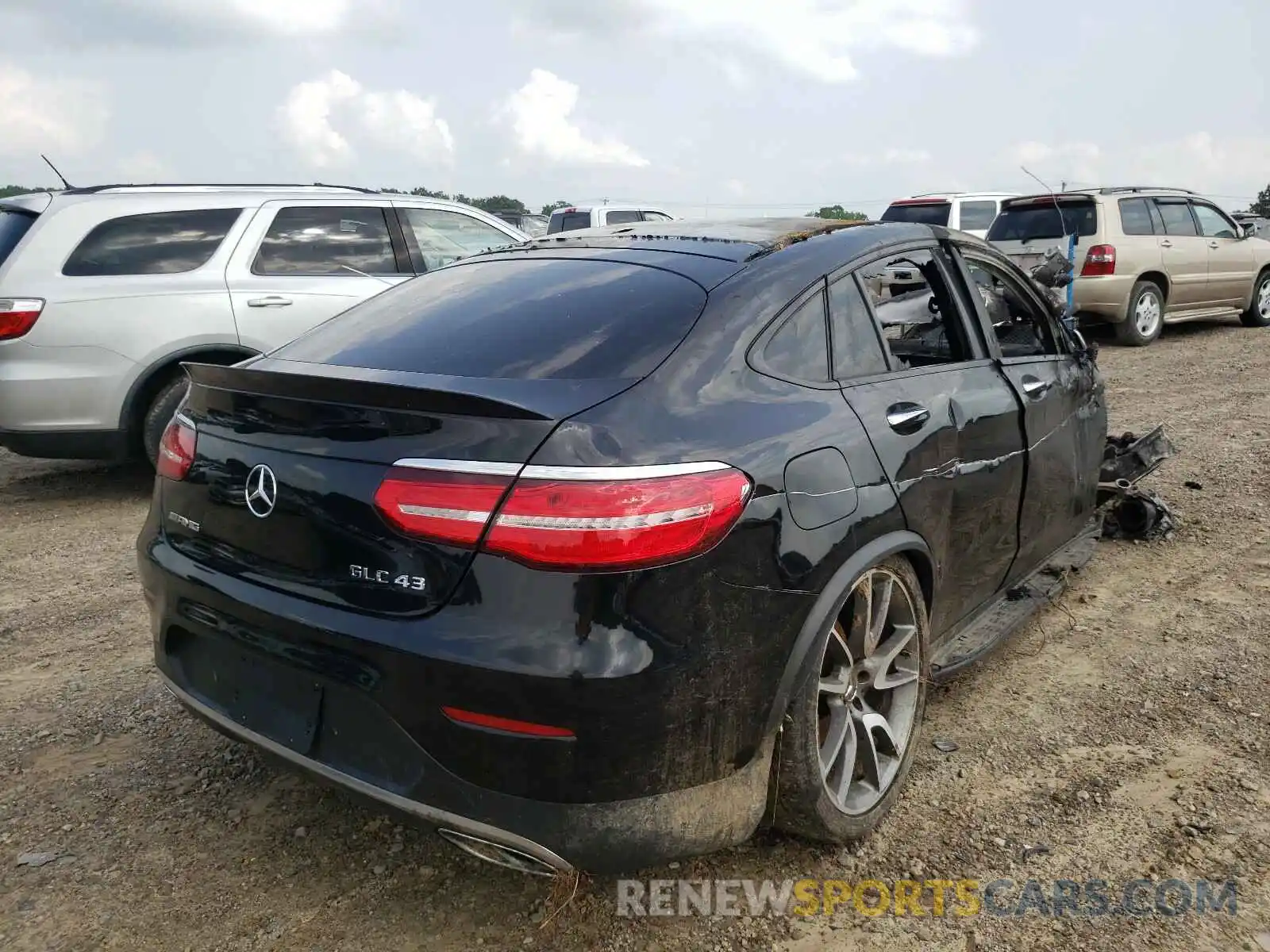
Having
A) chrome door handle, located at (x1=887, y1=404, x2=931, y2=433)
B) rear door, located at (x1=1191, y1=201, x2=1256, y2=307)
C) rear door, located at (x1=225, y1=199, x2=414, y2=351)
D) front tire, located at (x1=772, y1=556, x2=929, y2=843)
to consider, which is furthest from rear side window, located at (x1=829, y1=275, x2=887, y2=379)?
rear door, located at (x1=1191, y1=201, x2=1256, y2=307)

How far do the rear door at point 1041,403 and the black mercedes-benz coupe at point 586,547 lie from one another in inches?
23.5

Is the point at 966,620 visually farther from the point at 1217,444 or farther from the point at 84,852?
the point at 1217,444

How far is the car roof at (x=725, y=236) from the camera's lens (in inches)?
109

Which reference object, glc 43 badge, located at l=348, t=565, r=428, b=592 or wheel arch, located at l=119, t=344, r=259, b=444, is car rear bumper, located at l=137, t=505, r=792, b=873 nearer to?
glc 43 badge, located at l=348, t=565, r=428, b=592

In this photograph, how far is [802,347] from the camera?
2.52m

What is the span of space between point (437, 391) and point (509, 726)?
27.9 inches

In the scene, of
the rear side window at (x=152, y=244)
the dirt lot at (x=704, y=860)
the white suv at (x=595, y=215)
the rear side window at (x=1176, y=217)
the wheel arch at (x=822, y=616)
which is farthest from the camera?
the white suv at (x=595, y=215)

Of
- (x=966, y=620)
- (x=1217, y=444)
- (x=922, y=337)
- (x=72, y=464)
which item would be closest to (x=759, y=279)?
(x=922, y=337)

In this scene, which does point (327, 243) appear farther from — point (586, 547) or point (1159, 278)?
point (1159, 278)

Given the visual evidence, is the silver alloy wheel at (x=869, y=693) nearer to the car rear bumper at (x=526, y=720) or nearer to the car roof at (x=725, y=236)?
the car rear bumper at (x=526, y=720)

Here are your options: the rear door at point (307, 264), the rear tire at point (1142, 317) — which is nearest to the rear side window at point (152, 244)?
the rear door at point (307, 264)

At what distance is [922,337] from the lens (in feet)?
11.0

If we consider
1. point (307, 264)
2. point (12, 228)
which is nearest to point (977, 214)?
point (307, 264)

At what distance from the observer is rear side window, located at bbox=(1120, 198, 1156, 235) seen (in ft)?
36.6
